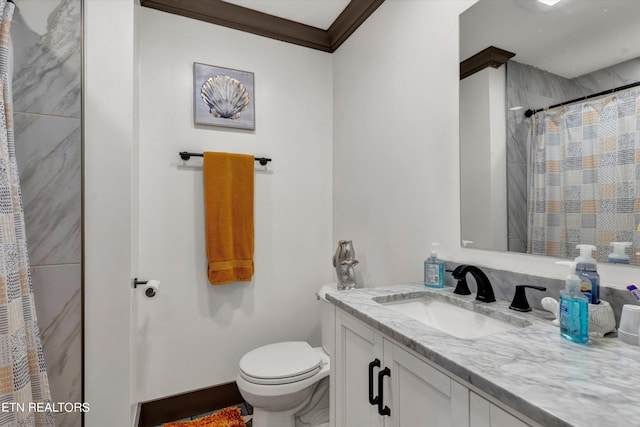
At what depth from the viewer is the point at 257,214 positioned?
6.78 ft

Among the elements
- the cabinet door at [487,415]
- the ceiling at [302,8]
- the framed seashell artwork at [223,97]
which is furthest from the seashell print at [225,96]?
the cabinet door at [487,415]

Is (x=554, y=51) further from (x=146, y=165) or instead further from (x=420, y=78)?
(x=146, y=165)

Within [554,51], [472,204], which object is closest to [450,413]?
[472,204]

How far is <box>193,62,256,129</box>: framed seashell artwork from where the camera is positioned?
6.23ft

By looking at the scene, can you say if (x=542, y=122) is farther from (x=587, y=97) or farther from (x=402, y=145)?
(x=402, y=145)

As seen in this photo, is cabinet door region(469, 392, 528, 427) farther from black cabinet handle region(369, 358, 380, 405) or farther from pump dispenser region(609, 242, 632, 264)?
pump dispenser region(609, 242, 632, 264)

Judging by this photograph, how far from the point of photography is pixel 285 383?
1.47 meters

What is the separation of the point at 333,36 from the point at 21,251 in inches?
84.1

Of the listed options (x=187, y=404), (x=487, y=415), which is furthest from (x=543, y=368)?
(x=187, y=404)

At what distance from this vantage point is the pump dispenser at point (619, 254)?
2.68 ft

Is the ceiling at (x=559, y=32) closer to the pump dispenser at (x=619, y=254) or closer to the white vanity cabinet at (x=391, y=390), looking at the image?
the pump dispenser at (x=619, y=254)

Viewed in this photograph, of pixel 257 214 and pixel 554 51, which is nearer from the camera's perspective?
pixel 554 51

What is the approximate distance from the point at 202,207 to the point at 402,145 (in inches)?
49.0

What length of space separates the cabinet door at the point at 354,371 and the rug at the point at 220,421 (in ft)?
2.98
